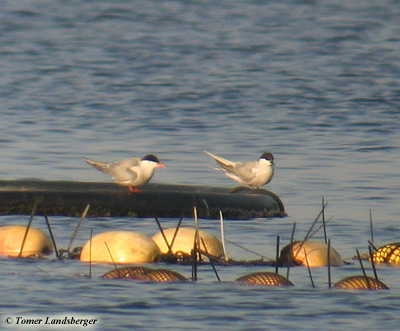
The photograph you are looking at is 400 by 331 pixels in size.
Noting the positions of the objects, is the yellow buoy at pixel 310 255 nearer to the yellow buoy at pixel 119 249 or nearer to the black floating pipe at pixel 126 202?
the yellow buoy at pixel 119 249

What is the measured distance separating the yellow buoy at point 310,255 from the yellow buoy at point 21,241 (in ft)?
6.18

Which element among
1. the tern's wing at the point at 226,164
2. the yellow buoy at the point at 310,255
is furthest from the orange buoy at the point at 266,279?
the tern's wing at the point at 226,164

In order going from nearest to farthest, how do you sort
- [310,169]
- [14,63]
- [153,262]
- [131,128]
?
[153,262] < [310,169] < [131,128] < [14,63]

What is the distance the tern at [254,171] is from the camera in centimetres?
1442

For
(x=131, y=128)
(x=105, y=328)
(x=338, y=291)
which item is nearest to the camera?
(x=105, y=328)

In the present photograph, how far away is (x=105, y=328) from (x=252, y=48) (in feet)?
80.2

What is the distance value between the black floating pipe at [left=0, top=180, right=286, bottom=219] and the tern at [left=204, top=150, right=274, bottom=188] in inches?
29.1

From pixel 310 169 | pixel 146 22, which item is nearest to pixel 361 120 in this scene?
pixel 310 169

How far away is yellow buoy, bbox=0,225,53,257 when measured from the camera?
35.5ft

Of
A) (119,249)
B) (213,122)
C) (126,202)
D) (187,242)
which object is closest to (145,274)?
(119,249)

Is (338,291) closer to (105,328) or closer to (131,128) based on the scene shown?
(105,328)

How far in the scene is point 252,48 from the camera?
3259 centimetres

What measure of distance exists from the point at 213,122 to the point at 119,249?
1069cm

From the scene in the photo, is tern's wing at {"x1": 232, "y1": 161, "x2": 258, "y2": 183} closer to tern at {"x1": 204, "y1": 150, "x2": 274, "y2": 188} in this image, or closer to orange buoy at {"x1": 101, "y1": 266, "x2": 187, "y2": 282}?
tern at {"x1": 204, "y1": 150, "x2": 274, "y2": 188}
